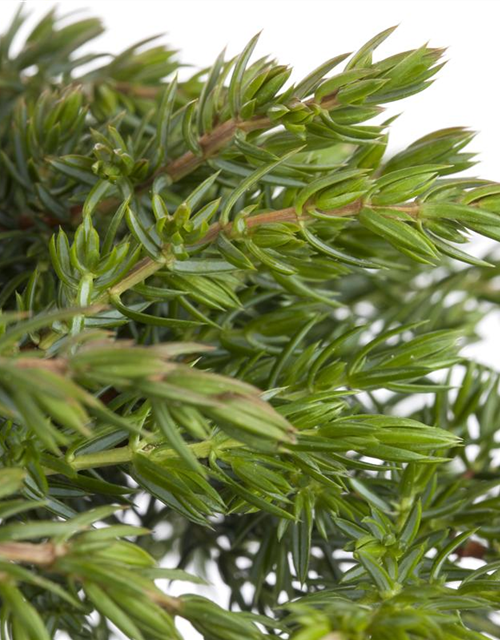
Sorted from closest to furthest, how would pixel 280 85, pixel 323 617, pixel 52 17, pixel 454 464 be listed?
pixel 323 617, pixel 280 85, pixel 454 464, pixel 52 17

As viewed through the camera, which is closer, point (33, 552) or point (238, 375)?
point (33, 552)

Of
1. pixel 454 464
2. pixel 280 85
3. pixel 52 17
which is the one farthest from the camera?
→ pixel 52 17

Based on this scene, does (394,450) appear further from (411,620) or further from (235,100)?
(235,100)

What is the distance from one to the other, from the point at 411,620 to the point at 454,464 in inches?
12.5

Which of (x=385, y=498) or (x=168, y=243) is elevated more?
(x=168, y=243)

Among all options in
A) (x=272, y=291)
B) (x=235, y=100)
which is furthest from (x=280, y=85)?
(x=272, y=291)

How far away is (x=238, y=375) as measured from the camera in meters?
0.52

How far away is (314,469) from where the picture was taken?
45 centimetres

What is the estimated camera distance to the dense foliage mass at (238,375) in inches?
14.2

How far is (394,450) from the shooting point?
461 millimetres

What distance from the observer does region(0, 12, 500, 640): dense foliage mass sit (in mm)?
362

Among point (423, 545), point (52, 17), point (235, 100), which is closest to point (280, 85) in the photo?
point (235, 100)

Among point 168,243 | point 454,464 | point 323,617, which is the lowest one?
point 454,464

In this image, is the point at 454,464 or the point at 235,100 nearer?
the point at 235,100
